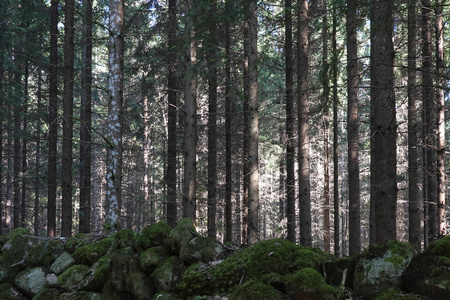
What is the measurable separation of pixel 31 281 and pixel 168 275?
3451 millimetres

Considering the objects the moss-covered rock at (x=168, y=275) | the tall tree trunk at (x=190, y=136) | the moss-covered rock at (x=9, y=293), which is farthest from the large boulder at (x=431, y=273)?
the tall tree trunk at (x=190, y=136)

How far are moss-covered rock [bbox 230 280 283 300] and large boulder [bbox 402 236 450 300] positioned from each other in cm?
116

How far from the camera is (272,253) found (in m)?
3.71

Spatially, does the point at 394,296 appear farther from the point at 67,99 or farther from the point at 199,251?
the point at 67,99

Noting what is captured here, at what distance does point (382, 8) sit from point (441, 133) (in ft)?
23.3

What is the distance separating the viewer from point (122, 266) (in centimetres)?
477

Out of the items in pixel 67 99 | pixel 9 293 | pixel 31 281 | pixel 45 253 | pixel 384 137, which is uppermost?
pixel 67 99

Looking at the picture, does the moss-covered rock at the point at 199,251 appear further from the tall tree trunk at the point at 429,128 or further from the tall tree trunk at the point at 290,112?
the tall tree trunk at the point at 429,128

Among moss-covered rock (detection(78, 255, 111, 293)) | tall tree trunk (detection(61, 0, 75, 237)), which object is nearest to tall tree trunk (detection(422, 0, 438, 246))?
moss-covered rock (detection(78, 255, 111, 293))

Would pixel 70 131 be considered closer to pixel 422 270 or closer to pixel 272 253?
pixel 272 253

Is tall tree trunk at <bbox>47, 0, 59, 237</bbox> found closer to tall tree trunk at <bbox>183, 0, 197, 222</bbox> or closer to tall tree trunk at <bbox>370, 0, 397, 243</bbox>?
tall tree trunk at <bbox>183, 0, 197, 222</bbox>

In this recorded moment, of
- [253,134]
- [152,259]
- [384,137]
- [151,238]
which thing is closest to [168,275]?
[152,259]

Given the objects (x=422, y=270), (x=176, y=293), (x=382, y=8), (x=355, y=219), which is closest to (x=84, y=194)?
(x=355, y=219)

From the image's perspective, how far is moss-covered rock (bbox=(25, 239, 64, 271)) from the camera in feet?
20.7
